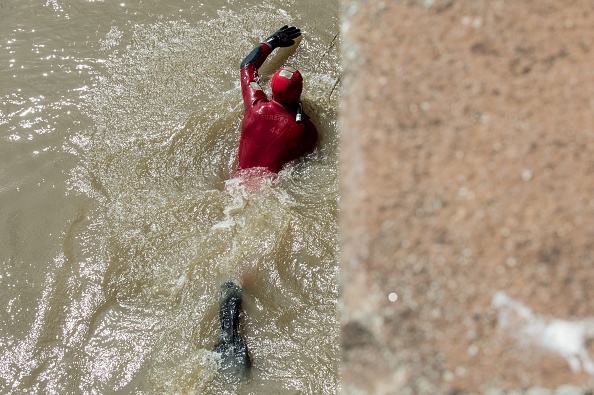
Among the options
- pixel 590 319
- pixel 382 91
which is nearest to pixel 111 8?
pixel 382 91

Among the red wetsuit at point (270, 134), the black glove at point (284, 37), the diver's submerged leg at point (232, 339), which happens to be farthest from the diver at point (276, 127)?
the diver's submerged leg at point (232, 339)

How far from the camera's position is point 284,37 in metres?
4.59

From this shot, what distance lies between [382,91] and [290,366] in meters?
2.36

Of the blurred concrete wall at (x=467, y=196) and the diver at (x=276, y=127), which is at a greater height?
the blurred concrete wall at (x=467, y=196)

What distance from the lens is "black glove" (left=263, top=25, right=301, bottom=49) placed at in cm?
450

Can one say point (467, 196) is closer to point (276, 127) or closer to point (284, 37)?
point (276, 127)

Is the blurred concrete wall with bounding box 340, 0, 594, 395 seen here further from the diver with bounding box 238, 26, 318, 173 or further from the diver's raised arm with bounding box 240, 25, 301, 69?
the diver's raised arm with bounding box 240, 25, 301, 69

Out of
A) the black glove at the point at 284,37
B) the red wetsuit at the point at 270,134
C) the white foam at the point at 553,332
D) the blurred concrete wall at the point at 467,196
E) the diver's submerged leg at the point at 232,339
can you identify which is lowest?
the diver's submerged leg at the point at 232,339

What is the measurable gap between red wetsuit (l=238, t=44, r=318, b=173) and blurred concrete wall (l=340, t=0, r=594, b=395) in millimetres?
2701

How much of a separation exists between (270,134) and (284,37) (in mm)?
1146

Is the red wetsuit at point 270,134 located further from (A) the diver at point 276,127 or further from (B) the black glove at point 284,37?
(B) the black glove at point 284,37

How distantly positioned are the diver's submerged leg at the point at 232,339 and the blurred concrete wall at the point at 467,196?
2.30 metres

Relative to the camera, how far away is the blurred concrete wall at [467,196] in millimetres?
850

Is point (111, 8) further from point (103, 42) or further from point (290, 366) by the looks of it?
point (290, 366)
